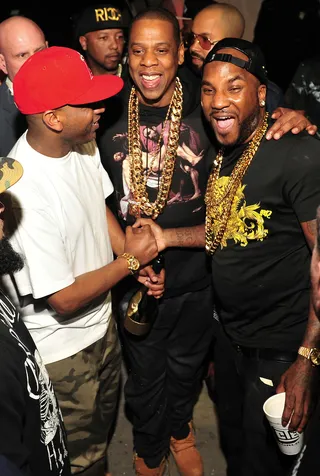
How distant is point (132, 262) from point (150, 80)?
1.05m

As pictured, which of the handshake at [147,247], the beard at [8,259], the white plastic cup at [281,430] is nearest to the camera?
the beard at [8,259]

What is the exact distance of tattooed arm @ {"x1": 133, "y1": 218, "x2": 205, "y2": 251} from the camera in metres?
3.42

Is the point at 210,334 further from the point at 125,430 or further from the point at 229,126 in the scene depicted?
the point at 229,126

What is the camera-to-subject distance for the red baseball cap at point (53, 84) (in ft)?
9.21

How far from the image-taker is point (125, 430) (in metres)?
4.22

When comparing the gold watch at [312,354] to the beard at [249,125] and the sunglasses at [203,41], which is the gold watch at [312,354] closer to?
the beard at [249,125]

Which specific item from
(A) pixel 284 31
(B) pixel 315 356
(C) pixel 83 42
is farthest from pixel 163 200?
(A) pixel 284 31

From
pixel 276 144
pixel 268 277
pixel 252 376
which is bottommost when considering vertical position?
pixel 252 376

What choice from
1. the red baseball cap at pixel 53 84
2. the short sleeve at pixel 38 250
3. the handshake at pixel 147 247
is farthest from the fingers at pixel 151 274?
the red baseball cap at pixel 53 84

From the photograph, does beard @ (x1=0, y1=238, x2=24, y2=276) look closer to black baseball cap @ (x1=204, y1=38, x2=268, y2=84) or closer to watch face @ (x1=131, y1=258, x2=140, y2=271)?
watch face @ (x1=131, y1=258, x2=140, y2=271)

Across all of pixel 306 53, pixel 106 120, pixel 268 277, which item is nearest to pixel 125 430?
pixel 268 277

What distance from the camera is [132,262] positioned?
10.4 feet

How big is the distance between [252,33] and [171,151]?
3.94m

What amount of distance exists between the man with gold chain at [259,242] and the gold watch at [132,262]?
15.9 inches
